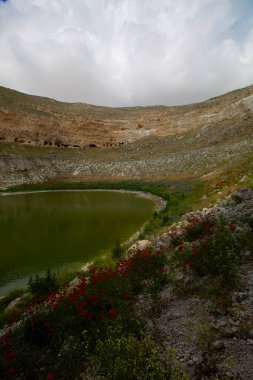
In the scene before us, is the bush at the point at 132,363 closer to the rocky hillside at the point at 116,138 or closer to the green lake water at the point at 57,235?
the green lake water at the point at 57,235

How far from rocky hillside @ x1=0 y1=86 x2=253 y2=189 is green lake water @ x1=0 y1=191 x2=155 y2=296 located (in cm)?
2362

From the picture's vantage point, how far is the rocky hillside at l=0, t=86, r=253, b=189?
54.3 meters

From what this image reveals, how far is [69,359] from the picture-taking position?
3.98 metres

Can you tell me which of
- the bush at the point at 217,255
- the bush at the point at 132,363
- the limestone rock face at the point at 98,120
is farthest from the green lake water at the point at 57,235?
the limestone rock face at the point at 98,120

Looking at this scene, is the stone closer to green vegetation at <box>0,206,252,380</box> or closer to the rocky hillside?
green vegetation at <box>0,206,252,380</box>

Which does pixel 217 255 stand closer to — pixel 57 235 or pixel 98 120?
pixel 57 235

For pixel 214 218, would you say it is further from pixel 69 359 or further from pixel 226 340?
pixel 69 359

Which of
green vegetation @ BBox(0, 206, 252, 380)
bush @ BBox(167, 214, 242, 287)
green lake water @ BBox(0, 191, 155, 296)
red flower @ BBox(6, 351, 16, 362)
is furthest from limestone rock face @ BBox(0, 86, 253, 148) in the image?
red flower @ BBox(6, 351, 16, 362)

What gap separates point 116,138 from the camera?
79062mm

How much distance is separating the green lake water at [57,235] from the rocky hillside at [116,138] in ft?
77.5

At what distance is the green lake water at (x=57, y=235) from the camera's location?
13516 millimetres

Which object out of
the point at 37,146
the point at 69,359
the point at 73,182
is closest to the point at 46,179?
the point at 73,182

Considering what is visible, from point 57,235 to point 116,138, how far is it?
62.4 m

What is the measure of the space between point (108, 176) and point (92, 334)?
56394 millimetres
